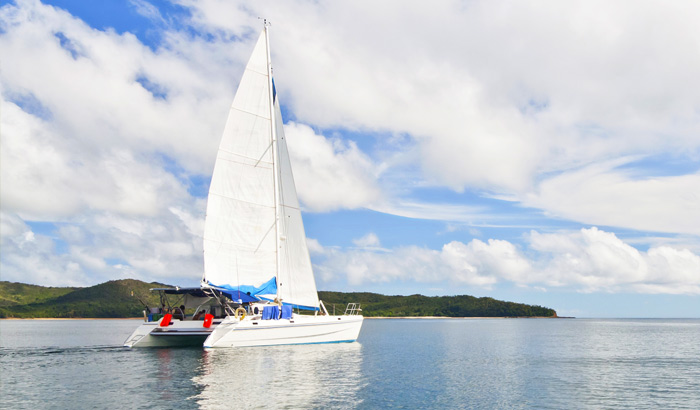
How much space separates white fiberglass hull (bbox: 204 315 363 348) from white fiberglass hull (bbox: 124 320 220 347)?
2063 mm

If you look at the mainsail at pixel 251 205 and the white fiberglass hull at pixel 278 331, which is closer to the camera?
the white fiberglass hull at pixel 278 331

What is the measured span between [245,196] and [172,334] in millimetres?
11806

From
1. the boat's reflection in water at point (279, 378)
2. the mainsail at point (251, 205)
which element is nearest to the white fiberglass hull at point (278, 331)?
the boat's reflection in water at point (279, 378)

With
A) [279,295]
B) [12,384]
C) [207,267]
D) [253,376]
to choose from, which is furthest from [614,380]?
[12,384]

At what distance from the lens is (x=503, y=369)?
3650 cm

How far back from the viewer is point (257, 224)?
4428cm

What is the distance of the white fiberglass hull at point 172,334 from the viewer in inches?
1626

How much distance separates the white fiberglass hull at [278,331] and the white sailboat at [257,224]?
0.09 m

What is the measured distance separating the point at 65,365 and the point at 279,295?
1564 centimetres

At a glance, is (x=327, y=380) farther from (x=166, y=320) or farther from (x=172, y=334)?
(x=166, y=320)

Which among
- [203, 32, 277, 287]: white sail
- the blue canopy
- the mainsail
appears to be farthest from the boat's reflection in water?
[203, 32, 277, 287]: white sail

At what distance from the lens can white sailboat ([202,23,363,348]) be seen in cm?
4297

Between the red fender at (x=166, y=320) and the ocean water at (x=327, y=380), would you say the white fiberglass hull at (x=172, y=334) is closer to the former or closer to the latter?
the red fender at (x=166, y=320)

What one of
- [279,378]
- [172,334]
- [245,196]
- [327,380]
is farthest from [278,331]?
[327,380]
